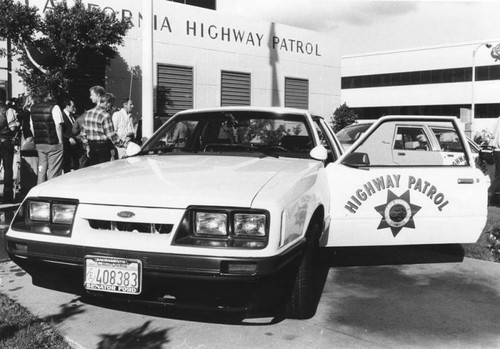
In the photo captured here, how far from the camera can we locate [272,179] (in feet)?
9.92

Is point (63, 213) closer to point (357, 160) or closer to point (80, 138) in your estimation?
point (357, 160)

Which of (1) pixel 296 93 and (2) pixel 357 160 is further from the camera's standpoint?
(1) pixel 296 93

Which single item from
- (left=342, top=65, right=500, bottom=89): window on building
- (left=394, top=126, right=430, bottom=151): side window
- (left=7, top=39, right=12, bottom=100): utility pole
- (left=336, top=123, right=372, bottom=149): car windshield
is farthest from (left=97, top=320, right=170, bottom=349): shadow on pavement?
(left=342, top=65, right=500, bottom=89): window on building

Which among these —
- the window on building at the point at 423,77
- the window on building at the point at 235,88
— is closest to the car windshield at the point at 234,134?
the window on building at the point at 235,88

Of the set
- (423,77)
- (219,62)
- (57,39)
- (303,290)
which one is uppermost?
(423,77)

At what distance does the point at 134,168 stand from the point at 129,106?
18.2 feet

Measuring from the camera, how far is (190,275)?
256cm

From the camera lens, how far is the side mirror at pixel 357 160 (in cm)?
394

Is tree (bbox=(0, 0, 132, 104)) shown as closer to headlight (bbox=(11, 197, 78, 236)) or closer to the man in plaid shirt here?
the man in plaid shirt

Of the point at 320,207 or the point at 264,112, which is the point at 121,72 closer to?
the point at 264,112

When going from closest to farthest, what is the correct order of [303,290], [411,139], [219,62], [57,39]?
[303,290] → [411,139] → [57,39] → [219,62]

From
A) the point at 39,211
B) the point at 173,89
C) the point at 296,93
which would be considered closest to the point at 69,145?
the point at 39,211

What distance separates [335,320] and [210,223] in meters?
1.24

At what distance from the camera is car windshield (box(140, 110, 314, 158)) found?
4.12 m
